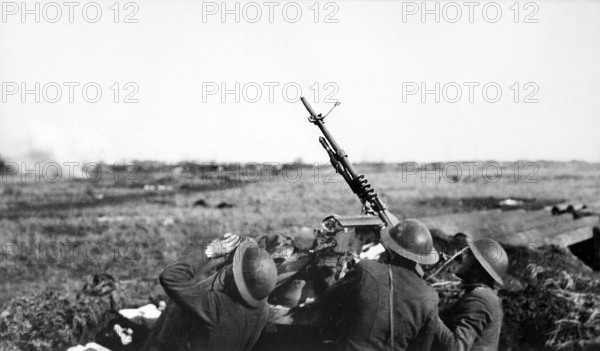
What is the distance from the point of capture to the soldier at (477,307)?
16.4 ft

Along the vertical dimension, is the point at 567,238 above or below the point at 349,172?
below

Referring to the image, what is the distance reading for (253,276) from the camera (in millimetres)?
4953

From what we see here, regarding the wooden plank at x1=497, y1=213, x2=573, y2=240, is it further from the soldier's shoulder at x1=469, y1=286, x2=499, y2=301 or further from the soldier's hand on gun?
the soldier's hand on gun

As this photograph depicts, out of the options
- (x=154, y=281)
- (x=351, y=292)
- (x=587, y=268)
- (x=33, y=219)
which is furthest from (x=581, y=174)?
(x=33, y=219)

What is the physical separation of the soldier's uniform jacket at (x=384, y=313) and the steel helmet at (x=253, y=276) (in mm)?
623

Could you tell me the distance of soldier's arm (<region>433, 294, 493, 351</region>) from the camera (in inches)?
195

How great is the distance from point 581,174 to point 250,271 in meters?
4.09

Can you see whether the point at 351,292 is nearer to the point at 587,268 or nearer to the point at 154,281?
the point at 154,281

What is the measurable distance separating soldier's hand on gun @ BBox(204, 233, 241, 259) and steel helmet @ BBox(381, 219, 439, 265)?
115cm

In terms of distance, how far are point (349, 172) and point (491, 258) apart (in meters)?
1.35

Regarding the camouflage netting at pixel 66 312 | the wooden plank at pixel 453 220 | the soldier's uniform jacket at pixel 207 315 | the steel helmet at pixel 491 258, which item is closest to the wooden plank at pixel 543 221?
the wooden plank at pixel 453 220

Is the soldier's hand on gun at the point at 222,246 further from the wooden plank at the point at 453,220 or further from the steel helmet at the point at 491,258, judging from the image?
the wooden plank at the point at 453,220

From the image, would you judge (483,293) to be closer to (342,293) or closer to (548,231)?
(342,293)

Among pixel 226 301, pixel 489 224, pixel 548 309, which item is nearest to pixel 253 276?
pixel 226 301
